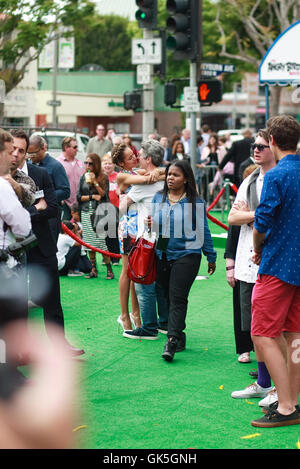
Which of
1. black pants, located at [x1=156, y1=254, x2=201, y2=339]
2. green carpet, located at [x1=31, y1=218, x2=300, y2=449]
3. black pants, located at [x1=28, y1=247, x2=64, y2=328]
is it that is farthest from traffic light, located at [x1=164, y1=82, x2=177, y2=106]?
black pants, located at [x1=28, y1=247, x2=64, y2=328]

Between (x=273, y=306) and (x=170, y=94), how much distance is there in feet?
40.6

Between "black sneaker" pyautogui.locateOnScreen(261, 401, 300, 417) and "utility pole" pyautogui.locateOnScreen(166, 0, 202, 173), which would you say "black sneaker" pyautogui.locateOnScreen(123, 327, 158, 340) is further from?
"utility pole" pyautogui.locateOnScreen(166, 0, 202, 173)

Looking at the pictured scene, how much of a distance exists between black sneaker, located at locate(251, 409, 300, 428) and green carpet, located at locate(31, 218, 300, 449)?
0.13 ft

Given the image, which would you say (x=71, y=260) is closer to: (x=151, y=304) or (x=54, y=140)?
(x=151, y=304)

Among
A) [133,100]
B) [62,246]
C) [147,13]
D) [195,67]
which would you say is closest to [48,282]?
[62,246]

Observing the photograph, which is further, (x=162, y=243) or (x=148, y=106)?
(x=148, y=106)

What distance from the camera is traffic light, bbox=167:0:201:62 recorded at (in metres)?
13.6

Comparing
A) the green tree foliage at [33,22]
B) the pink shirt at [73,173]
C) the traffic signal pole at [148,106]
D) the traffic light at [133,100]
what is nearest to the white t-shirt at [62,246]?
the pink shirt at [73,173]

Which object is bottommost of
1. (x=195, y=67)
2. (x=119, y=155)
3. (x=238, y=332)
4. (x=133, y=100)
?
(x=238, y=332)

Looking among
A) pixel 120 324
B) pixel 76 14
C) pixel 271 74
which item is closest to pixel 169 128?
pixel 76 14

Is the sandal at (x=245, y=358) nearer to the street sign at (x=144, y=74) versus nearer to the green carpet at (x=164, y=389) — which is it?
the green carpet at (x=164, y=389)

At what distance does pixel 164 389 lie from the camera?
6172 millimetres

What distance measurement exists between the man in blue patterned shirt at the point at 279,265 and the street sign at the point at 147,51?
40.5ft
